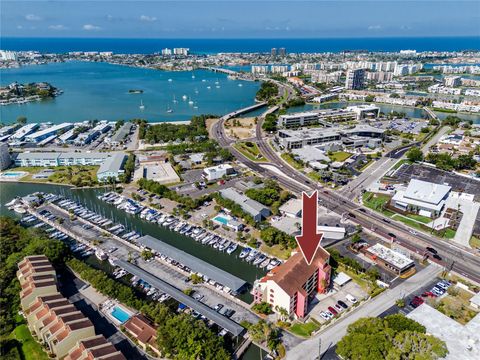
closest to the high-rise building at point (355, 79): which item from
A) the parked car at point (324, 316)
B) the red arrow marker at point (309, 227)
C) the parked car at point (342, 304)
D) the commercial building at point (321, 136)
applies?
the commercial building at point (321, 136)

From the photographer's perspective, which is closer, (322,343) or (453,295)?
(322,343)

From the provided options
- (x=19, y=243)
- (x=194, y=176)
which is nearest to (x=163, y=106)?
(x=194, y=176)

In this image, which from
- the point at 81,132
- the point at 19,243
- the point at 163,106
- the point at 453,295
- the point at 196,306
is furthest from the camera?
the point at 163,106

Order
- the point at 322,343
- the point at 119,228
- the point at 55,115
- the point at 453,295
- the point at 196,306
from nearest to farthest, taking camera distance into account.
Answer: the point at 322,343 → the point at 196,306 → the point at 453,295 → the point at 119,228 → the point at 55,115

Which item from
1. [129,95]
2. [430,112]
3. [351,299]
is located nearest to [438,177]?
[351,299]

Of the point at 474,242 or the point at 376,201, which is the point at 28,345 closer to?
the point at 376,201

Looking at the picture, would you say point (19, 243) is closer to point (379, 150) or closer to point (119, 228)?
point (119, 228)

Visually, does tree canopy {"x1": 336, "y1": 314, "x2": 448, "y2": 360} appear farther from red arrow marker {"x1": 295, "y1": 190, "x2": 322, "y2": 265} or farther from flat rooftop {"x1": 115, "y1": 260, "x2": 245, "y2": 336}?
flat rooftop {"x1": 115, "y1": 260, "x2": 245, "y2": 336}
